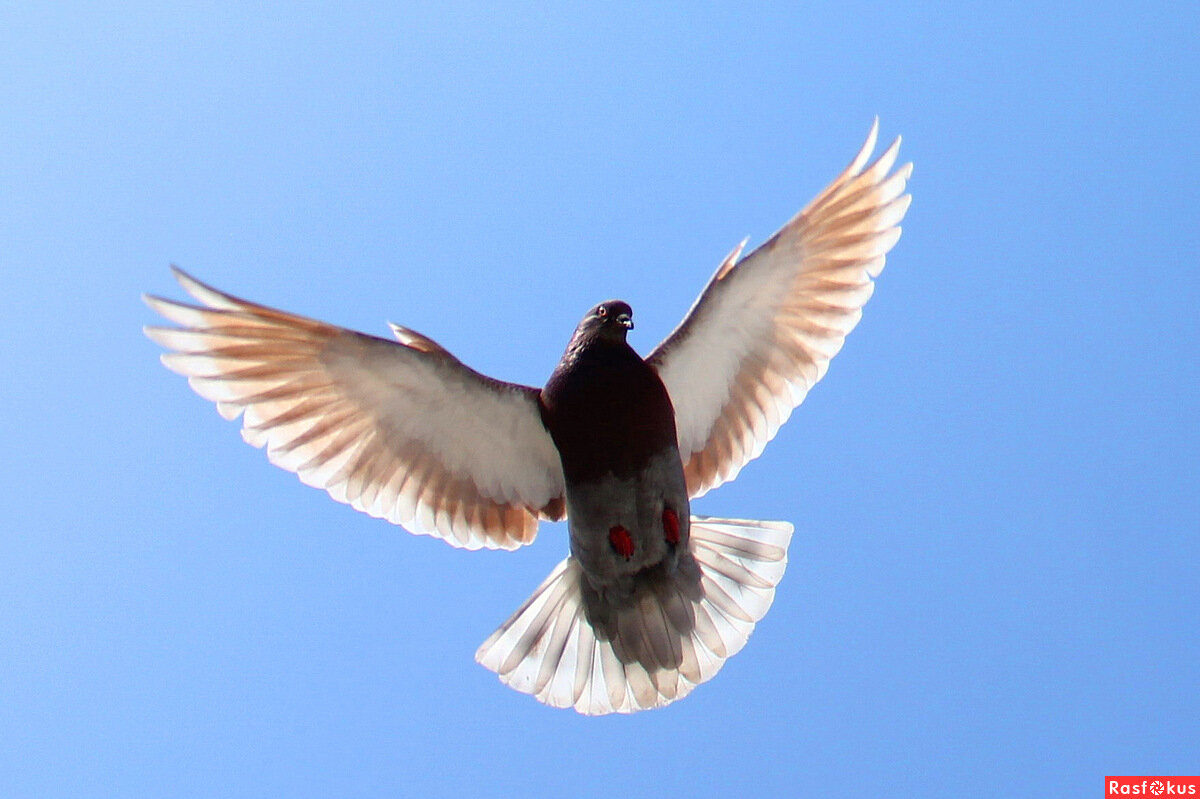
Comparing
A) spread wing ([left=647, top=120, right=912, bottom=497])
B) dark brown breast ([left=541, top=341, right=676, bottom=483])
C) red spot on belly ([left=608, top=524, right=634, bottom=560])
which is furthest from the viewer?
spread wing ([left=647, top=120, right=912, bottom=497])

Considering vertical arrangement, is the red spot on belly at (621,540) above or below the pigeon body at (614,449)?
below

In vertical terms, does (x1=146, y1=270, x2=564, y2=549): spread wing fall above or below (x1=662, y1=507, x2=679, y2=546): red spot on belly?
above

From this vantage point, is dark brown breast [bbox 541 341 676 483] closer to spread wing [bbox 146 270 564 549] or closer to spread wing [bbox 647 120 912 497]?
spread wing [bbox 146 270 564 549]

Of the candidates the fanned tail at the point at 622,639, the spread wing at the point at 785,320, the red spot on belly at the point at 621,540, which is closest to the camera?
the red spot on belly at the point at 621,540

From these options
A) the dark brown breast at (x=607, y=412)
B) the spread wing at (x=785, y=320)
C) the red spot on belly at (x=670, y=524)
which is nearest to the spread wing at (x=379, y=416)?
the dark brown breast at (x=607, y=412)

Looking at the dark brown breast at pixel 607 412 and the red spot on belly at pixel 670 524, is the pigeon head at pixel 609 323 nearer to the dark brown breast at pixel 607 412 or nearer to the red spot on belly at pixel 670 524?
the dark brown breast at pixel 607 412

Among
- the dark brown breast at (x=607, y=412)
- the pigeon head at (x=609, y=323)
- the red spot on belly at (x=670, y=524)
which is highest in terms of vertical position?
the pigeon head at (x=609, y=323)

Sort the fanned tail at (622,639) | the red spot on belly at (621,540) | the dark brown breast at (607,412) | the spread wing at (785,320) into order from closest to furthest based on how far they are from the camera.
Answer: the dark brown breast at (607,412), the red spot on belly at (621,540), the fanned tail at (622,639), the spread wing at (785,320)

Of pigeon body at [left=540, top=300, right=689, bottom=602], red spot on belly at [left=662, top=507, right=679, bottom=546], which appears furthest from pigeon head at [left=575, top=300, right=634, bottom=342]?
red spot on belly at [left=662, top=507, right=679, bottom=546]

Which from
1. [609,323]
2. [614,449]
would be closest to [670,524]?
[614,449]
